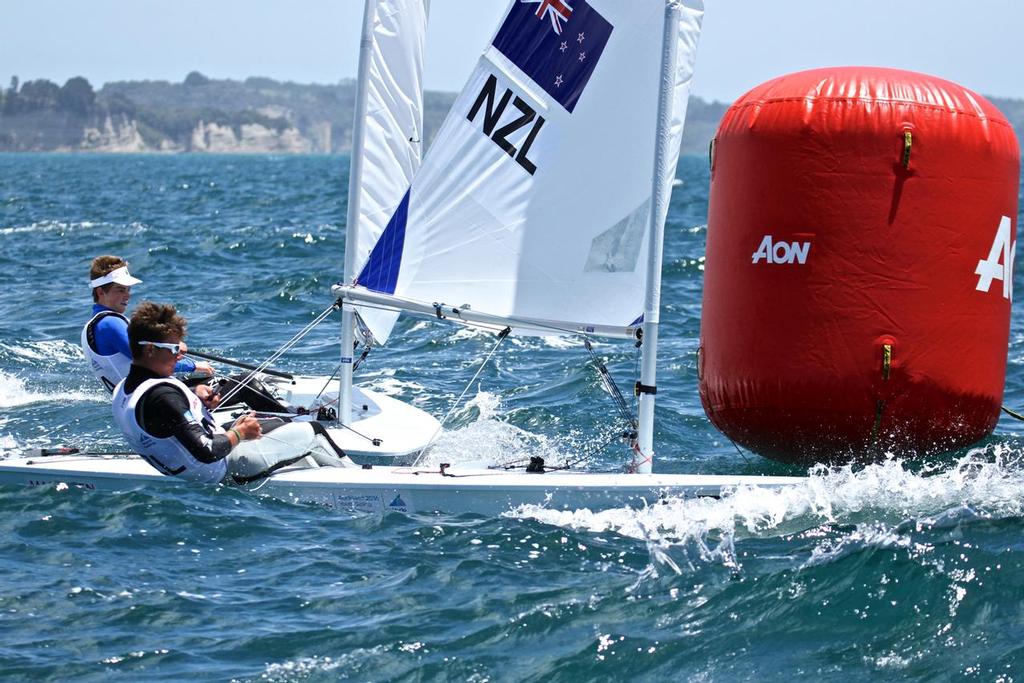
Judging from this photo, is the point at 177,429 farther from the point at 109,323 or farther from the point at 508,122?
the point at 508,122

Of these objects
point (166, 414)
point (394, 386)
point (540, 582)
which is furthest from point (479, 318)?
point (394, 386)

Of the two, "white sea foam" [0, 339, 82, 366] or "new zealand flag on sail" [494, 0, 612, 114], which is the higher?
"new zealand flag on sail" [494, 0, 612, 114]

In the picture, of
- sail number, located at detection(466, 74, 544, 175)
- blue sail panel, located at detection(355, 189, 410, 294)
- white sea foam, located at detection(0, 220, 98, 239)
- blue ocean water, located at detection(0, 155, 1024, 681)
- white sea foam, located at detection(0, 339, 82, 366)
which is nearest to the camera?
blue ocean water, located at detection(0, 155, 1024, 681)

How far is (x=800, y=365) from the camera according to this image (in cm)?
543

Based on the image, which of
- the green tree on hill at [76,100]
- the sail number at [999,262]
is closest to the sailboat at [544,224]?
the sail number at [999,262]

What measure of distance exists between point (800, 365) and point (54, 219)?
1856cm

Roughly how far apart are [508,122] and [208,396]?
6.54 ft

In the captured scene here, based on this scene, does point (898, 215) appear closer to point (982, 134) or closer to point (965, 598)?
point (982, 134)

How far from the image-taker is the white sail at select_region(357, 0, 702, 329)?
18.7ft

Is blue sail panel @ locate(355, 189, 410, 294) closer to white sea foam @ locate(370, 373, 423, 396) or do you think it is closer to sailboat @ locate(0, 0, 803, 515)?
sailboat @ locate(0, 0, 803, 515)

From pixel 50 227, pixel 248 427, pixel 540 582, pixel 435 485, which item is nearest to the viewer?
pixel 540 582

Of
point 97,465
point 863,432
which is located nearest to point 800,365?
point 863,432

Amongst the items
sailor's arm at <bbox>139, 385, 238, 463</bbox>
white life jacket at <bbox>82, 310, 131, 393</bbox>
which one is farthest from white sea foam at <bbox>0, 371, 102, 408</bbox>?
sailor's arm at <bbox>139, 385, 238, 463</bbox>

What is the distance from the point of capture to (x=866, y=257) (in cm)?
531
